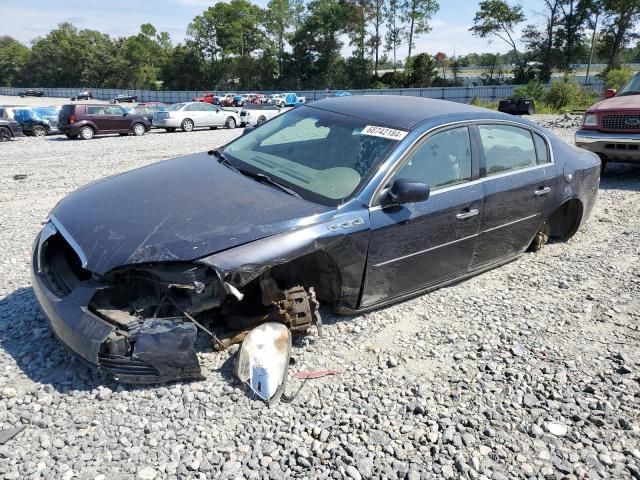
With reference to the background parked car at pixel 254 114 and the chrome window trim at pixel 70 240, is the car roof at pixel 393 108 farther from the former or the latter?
the background parked car at pixel 254 114

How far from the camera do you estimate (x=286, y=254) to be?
9.52 feet

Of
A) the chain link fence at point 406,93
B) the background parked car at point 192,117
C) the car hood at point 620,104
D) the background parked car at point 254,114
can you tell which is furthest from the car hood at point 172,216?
the background parked car at point 254,114

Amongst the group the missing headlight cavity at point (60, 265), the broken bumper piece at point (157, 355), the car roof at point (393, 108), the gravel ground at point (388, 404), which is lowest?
the gravel ground at point (388, 404)

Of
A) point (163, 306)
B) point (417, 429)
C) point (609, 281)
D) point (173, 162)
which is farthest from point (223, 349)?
point (609, 281)

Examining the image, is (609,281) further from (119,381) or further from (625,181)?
(625,181)

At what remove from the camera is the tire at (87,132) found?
18.9m

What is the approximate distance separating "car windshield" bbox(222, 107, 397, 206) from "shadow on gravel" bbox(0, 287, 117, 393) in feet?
5.73

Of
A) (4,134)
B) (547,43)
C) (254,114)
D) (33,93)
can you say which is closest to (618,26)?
(547,43)

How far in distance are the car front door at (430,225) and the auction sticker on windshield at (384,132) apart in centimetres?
15

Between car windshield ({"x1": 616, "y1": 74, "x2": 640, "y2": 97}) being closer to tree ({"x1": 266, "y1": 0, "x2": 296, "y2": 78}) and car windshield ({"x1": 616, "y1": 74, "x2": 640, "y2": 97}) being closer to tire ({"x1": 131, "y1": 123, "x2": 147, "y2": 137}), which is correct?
tire ({"x1": 131, "y1": 123, "x2": 147, "y2": 137})

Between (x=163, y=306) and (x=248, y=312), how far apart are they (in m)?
0.58

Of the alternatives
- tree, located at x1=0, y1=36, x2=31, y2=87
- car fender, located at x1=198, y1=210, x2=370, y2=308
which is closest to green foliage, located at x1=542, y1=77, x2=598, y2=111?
car fender, located at x1=198, y1=210, x2=370, y2=308

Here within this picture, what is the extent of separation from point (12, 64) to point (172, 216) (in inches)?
5219

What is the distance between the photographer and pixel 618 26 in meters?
49.3
